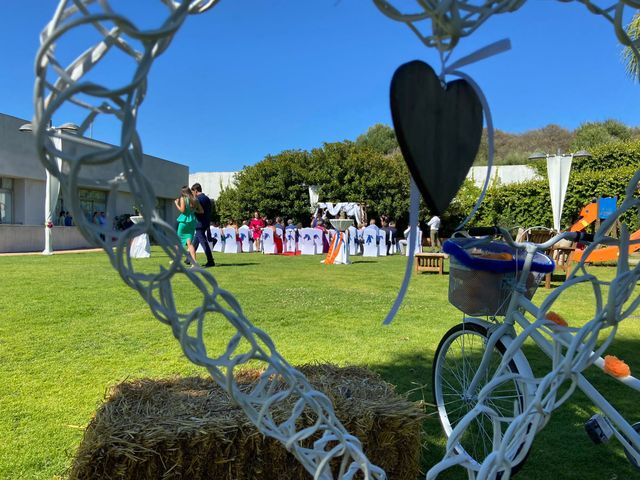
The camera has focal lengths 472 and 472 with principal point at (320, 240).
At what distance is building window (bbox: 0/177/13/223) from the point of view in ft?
70.8

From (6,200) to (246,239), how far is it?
12.1 meters

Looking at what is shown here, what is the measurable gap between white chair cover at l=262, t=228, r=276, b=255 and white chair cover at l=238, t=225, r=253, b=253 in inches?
56.4

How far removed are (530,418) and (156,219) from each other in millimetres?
819

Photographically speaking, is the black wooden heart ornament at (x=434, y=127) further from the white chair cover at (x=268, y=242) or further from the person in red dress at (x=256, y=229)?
the person in red dress at (x=256, y=229)

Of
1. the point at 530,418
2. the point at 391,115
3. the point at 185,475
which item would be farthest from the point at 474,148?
the point at 185,475

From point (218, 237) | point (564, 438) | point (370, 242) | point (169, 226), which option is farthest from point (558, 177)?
point (169, 226)

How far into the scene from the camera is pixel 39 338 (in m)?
4.29

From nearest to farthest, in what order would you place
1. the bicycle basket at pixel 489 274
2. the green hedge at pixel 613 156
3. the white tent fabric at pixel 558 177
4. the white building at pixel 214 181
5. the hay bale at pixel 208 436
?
the hay bale at pixel 208 436
the bicycle basket at pixel 489 274
the white tent fabric at pixel 558 177
the green hedge at pixel 613 156
the white building at pixel 214 181

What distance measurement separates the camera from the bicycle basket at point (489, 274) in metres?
2.13

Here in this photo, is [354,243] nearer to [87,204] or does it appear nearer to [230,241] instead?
[230,241]

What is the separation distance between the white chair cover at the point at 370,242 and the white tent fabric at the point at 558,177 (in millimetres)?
6211

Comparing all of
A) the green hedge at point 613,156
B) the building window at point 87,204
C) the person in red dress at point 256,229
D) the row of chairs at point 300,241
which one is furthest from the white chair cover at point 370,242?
the building window at point 87,204

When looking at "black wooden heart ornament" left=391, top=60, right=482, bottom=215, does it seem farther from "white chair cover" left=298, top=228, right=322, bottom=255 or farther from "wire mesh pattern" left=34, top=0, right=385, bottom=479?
"white chair cover" left=298, top=228, right=322, bottom=255

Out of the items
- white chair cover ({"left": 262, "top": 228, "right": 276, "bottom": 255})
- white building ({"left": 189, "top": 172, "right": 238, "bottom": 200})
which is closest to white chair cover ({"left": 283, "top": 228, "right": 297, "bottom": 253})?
white chair cover ({"left": 262, "top": 228, "right": 276, "bottom": 255})
